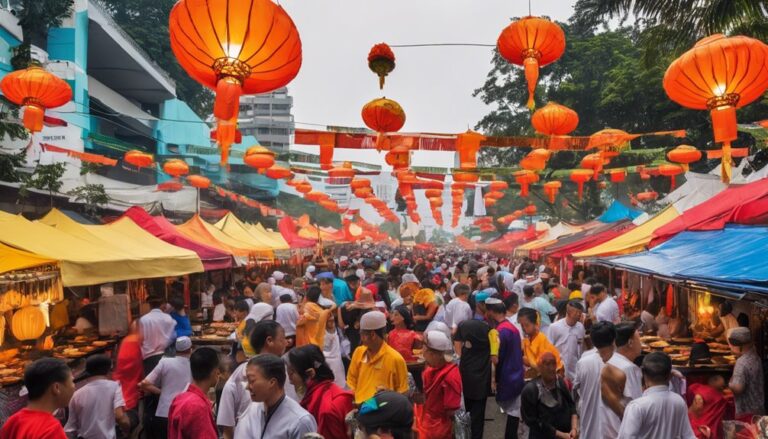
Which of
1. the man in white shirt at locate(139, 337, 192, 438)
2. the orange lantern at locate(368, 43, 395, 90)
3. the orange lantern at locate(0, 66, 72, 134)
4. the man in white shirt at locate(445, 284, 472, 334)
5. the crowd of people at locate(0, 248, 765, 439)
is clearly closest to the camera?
the crowd of people at locate(0, 248, 765, 439)

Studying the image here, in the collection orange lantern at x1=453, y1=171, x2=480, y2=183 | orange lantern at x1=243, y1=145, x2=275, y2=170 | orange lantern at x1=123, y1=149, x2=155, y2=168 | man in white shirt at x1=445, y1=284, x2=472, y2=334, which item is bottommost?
man in white shirt at x1=445, y1=284, x2=472, y2=334

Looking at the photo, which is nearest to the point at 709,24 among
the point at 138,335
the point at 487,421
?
the point at 487,421

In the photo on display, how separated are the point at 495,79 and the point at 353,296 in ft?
70.7

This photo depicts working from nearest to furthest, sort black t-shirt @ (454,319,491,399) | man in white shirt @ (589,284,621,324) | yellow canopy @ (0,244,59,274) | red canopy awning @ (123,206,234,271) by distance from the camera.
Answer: black t-shirt @ (454,319,491,399), yellow canopy @ (0,244,59,274), man in white shirt @ (589,284,621,324), red canopy awning @ (123,206,234,271)

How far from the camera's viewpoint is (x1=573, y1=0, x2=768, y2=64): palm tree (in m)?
8.93

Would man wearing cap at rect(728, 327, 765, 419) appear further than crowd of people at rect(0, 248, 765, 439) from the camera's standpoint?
Yes

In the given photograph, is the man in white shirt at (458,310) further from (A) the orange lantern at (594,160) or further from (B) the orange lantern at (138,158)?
(B) the orange lantern at (138,158)

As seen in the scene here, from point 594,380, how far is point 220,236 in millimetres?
12719

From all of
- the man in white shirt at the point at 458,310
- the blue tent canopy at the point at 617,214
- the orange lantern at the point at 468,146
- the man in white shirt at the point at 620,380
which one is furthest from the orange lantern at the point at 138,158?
the blue tent canopy at the point at 617,214

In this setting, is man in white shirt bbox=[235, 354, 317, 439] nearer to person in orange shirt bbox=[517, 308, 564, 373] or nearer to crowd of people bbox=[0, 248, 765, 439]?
crowd of people bbox=[0, 248, 765, 439]

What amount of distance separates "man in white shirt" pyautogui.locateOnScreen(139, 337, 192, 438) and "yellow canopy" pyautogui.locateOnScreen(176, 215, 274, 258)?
28.0 ft

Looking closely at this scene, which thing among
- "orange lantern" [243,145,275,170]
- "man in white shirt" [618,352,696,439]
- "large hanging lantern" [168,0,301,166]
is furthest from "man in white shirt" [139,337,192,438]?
"orange lantern" [243,145,275,170]

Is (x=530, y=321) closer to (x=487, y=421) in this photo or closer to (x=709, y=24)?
(x=487, y=421)

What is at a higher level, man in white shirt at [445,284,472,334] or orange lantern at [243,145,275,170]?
orange lantern at [243,145,275,170]
